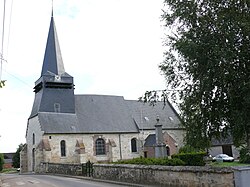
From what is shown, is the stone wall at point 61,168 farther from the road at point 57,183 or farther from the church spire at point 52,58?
the church spire at point 52,58

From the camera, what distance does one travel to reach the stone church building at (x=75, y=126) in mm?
41281

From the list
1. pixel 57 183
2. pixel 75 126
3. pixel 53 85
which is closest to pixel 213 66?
pixel 57 183

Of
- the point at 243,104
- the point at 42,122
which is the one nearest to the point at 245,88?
the point at 243,104

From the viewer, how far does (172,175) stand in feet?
41.8

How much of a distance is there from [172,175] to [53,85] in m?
33.9

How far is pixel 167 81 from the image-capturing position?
12.3 meters

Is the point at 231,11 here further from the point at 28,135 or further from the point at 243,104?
the point at 28,135

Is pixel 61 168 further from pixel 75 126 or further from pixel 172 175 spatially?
pixel 172 175

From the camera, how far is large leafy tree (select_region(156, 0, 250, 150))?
34.2 feet

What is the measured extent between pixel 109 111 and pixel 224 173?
38.4m

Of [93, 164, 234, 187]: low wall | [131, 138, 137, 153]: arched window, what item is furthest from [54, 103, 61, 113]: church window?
[93, 164, 234, 187]: low wall

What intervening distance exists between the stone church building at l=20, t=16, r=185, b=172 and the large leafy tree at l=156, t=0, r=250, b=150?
30.5m

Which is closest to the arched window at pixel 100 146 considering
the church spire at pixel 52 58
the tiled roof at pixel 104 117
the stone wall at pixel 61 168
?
the tiled roof at pixel 104 117

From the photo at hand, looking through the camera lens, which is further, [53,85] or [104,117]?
[104,117]
